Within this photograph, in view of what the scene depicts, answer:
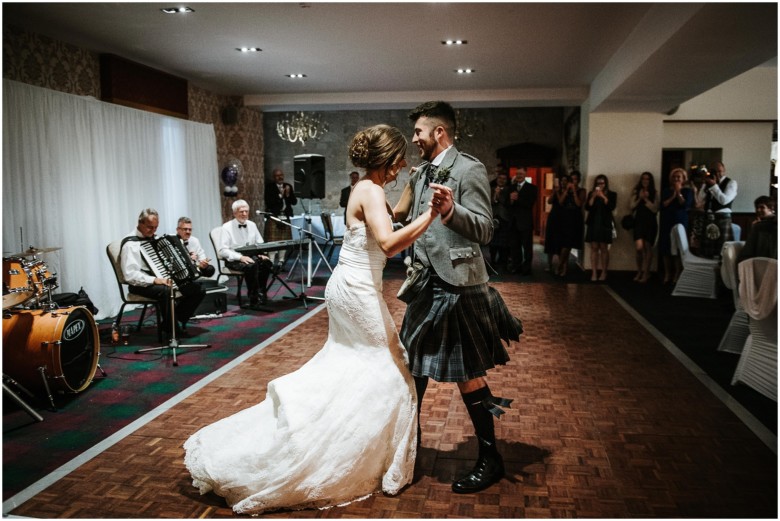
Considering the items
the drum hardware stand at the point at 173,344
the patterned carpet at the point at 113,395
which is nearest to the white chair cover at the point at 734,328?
the patterned carpet at the point at 113,395

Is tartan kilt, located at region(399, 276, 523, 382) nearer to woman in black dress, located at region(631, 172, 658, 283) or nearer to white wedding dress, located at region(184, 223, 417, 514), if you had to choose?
white wedding dress, located at region(184, 223, 417, 514)

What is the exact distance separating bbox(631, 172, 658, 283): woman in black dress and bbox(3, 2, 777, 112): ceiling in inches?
46.9

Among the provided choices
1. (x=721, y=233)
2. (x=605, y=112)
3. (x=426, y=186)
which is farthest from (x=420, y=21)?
(x=605, y=112)

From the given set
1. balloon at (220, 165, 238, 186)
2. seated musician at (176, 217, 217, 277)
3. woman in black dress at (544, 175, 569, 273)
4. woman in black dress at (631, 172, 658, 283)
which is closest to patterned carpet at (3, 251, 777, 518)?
seated musician at (176, 217, 217, 277)

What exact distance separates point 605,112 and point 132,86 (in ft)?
22.2

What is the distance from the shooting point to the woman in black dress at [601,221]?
8836 millimetres

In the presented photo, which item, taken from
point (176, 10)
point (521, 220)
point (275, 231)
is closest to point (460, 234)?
point (176, 10)

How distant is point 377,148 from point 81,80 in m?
5.65

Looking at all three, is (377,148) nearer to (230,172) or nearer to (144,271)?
(144,271)

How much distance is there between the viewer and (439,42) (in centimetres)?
673

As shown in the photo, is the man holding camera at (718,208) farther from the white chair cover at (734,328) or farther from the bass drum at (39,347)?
the bass drum at (39,347)

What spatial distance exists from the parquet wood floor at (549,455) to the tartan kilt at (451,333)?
1.77 ft

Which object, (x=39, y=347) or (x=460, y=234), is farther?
(x=39, y=347)

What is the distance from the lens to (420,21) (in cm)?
584
